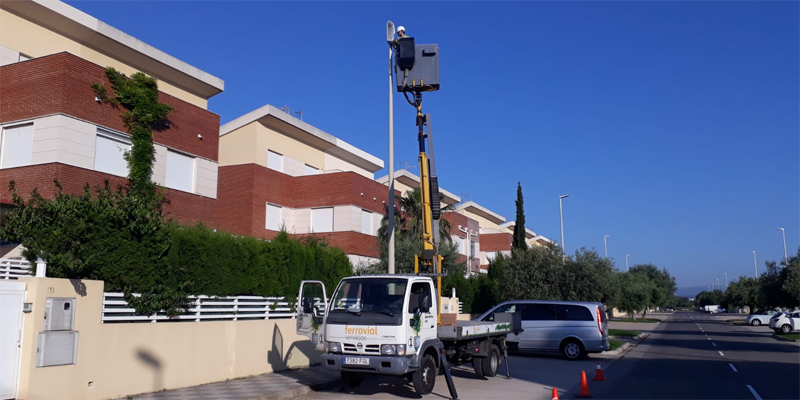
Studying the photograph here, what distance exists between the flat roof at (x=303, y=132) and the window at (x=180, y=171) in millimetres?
9080

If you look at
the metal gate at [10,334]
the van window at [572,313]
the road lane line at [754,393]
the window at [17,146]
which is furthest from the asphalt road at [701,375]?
the window at [17,146]

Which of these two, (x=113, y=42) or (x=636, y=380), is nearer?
(x=636, y=380)

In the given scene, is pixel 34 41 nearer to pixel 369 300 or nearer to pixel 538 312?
pixel 369 300

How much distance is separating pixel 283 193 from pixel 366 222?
164 inches

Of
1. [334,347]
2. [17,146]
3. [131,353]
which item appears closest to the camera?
[131,353]

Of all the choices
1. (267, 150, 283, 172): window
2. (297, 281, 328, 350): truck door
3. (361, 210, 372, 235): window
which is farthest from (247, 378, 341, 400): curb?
(267, 150, 283, 172): window

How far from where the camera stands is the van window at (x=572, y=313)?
2131cm

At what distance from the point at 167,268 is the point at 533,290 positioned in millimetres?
22623

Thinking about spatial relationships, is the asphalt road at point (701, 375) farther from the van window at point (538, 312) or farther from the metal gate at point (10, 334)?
the metal gate at point (10, 334)

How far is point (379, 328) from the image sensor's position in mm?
11180

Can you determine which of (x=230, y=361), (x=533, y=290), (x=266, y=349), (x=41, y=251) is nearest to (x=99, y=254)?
(x=41, y=251)

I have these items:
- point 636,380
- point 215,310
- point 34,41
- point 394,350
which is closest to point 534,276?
point 636,380

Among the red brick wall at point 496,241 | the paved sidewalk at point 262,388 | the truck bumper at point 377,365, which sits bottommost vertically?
the paved sidewalk at point 262,388

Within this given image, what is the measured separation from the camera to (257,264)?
15.1m
